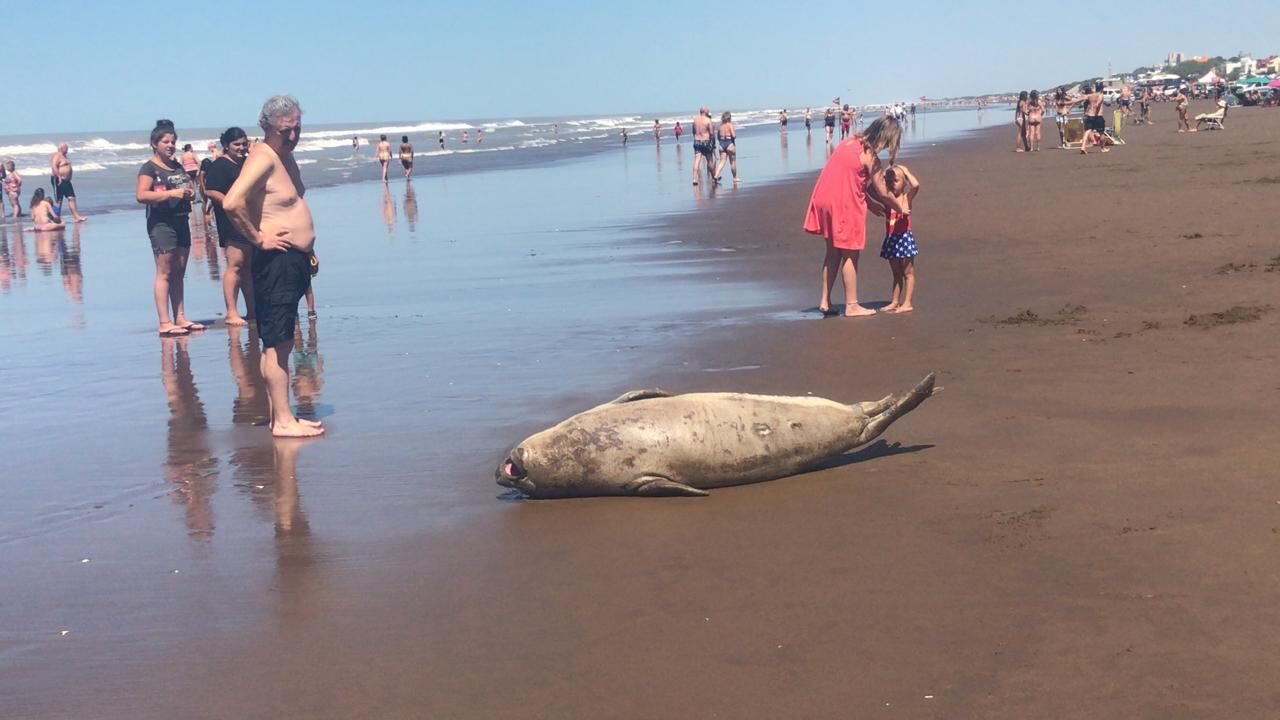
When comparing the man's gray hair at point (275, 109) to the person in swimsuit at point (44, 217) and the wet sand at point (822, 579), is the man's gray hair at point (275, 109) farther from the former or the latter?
the person in swimsuit at point (44, 217)

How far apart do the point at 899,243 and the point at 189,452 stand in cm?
644

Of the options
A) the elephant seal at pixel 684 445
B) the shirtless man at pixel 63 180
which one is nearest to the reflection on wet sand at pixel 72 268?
the shirtless man at pixel 63 180

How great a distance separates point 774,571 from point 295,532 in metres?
2.37

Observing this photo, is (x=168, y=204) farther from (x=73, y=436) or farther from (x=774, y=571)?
(x=774, y=571)

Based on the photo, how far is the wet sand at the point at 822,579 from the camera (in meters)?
4.02

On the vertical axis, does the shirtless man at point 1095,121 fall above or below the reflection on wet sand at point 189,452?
above

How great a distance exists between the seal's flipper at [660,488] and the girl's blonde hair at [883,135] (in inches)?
208

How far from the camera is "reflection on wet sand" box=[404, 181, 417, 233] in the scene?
75.8 feet

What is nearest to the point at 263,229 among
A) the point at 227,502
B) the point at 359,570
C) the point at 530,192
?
the point at 227,502

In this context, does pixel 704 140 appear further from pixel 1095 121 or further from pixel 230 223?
pixel 230 223

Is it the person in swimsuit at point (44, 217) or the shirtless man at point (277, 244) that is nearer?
the shirtless man at point (277, 244)

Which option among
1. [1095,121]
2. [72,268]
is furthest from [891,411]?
[1095,121]

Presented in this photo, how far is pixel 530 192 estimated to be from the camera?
30.5 metres

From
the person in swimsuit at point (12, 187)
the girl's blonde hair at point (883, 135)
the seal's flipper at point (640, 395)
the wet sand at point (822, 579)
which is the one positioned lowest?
the wet sand at point (822, 579)
